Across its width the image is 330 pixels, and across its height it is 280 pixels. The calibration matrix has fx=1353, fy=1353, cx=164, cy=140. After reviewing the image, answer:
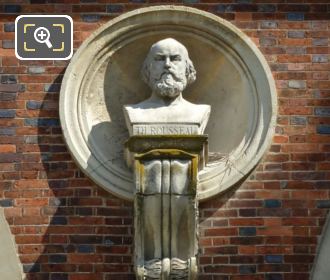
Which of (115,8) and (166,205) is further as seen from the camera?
(115,8)

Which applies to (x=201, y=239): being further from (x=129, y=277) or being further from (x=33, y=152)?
(x=33, y=152)

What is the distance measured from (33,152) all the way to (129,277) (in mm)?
1096

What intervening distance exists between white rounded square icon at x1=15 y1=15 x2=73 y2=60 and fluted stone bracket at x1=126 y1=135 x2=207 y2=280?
3.48 feet

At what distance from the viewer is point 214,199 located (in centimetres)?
923

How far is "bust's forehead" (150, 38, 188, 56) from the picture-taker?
9266 millimetres

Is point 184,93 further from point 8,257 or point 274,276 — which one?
point 8,257

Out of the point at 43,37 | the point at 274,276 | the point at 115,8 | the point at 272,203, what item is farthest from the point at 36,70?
the point at 274,276

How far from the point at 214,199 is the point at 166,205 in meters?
0.56

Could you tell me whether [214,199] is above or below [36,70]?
below

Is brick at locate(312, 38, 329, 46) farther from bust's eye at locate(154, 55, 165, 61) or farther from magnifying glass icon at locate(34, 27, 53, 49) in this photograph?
magnifying glass icon at locate(34, 27, 53, 49)

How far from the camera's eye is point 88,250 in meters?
9.15

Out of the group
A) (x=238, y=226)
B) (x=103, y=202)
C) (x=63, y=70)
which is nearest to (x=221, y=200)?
(x=238, y=226)

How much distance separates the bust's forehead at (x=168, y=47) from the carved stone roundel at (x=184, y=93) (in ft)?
0.87

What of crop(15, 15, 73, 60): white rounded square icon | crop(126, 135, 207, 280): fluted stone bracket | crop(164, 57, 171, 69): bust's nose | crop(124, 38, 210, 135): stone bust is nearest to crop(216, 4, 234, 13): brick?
crop(124, 38, 210, 135): stone bust
